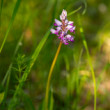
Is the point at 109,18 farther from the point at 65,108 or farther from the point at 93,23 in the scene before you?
the point at 65,108

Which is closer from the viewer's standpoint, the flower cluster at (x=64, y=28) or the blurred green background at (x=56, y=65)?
the flower cluster at (x=64, y=28)

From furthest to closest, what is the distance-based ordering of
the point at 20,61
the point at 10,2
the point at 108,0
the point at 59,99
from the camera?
the point at 108,0, the point at 10,2, the point at 59,99, the point at 20,61

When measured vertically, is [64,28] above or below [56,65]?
below

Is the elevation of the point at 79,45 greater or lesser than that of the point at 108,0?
lesser

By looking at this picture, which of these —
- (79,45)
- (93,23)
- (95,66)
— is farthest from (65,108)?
(93,23)

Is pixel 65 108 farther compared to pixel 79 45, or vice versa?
pixel 79 45

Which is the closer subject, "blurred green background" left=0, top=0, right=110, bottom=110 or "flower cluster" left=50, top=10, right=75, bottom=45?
"flower cluster" left=50, top=10, right=75, bottom=45

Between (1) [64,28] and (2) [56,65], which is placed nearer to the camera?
(1) [64,28]

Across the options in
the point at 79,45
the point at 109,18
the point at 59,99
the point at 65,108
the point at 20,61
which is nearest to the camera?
the point at 20,61
